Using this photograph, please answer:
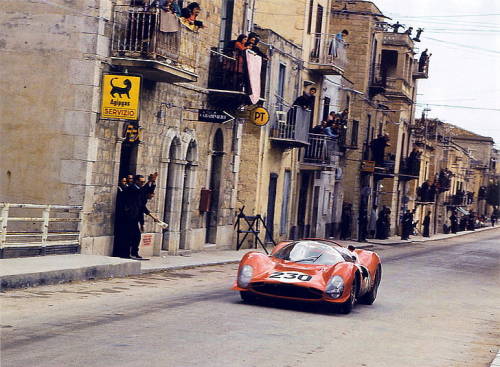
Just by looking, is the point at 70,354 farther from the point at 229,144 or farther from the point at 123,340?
the point at 229,144

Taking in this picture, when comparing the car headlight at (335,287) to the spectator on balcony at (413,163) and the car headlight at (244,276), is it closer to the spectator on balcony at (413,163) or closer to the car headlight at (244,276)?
the car headlight at (244,276)

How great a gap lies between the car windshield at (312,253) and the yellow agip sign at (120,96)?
6.35 m

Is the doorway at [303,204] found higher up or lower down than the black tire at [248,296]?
higher up

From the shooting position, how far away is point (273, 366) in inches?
436

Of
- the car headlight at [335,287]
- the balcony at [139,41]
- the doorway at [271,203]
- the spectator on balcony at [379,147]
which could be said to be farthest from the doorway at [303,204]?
the car headlight at [335,287]

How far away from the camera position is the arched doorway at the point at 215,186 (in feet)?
109

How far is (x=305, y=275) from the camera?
17000mm

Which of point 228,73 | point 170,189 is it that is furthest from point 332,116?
point 170,189

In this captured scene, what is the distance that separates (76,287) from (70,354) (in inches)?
287

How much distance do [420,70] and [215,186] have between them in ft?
144

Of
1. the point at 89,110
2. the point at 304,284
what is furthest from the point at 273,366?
the point at 89,110

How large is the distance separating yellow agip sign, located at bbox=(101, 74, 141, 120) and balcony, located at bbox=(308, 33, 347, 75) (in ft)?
70.8

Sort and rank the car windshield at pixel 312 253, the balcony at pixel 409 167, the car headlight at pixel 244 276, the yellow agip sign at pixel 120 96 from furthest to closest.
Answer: the balcony at pixel 409 167
the yellow agip sign at pixel 120 96
the car windshield at pixel 312 253
the car headlight at pixel 244 276

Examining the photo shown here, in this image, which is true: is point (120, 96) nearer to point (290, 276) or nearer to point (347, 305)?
point (290, 276)
